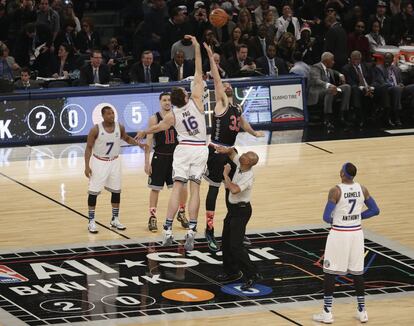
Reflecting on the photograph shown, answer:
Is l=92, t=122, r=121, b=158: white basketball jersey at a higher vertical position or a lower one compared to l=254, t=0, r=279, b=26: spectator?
lower

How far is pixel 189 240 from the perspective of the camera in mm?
18484

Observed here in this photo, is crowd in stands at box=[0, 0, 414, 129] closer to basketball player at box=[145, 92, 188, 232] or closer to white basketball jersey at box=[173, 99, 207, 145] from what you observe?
basketball player at box=[145, 92, 188, 232]

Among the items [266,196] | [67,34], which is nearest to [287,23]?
[67,34]

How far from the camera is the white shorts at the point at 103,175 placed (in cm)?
1948

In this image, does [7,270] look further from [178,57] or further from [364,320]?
[178,57]

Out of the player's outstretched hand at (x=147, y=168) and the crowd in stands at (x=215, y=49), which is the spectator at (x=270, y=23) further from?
the player's outstretched hand at (x=147, y=168)

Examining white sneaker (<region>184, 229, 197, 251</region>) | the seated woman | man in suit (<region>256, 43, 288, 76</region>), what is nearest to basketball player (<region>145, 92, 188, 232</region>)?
white sneaker (<region>184, 229, 197, 251</region>)

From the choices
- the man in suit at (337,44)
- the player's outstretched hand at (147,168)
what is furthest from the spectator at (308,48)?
the player's outstretched hand at (147,168)

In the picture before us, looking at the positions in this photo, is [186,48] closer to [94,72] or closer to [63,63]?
[94,72]

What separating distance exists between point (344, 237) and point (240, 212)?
182cm

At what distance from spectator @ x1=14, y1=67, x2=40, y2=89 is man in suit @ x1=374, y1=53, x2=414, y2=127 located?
7.95 metres

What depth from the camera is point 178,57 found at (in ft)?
91.7

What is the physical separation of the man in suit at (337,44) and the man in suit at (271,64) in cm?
168

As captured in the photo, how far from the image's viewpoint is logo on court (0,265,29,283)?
1733 cm
